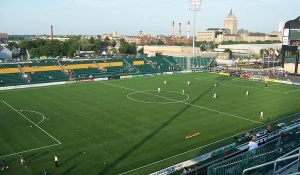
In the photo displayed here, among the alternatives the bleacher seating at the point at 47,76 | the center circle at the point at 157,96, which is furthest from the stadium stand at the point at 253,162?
the bleacher seating at the point at 47,76

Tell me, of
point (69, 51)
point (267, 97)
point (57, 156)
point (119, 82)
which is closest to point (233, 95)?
point (267, 97)

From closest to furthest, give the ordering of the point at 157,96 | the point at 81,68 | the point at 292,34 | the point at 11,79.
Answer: the point at 157,96 < the point at 11,79 < the point at 292,34 < the point at 81,68

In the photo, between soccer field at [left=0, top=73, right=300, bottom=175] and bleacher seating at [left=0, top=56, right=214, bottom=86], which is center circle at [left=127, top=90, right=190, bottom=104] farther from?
bleacher seating at [left=0, top=56, right=214, bottom=86]

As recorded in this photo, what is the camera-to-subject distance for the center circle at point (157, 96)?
40.5 m

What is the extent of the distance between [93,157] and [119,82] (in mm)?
35806

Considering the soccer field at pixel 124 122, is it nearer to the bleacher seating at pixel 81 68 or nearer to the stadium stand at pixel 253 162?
the stadium stand at pixel 253 162

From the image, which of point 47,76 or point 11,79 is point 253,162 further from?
point 47,76

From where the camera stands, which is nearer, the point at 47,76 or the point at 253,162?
the point at 253,162

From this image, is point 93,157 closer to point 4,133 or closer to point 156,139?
point 156,139

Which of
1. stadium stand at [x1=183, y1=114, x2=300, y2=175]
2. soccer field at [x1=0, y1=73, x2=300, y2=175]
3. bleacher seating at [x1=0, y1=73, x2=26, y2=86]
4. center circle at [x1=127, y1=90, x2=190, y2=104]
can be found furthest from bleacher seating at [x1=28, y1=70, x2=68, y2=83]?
stadium stand at [x1=183, y1=114, x2=300, y2=175]

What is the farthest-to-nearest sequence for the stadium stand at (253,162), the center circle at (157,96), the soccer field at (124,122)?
the center circle at (157,96)
the soccer field at (124,122)
the stadium stand at (253,162)

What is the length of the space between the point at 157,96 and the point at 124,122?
531 inches

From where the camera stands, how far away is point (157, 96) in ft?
141

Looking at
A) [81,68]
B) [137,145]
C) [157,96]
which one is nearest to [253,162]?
[137,145]
